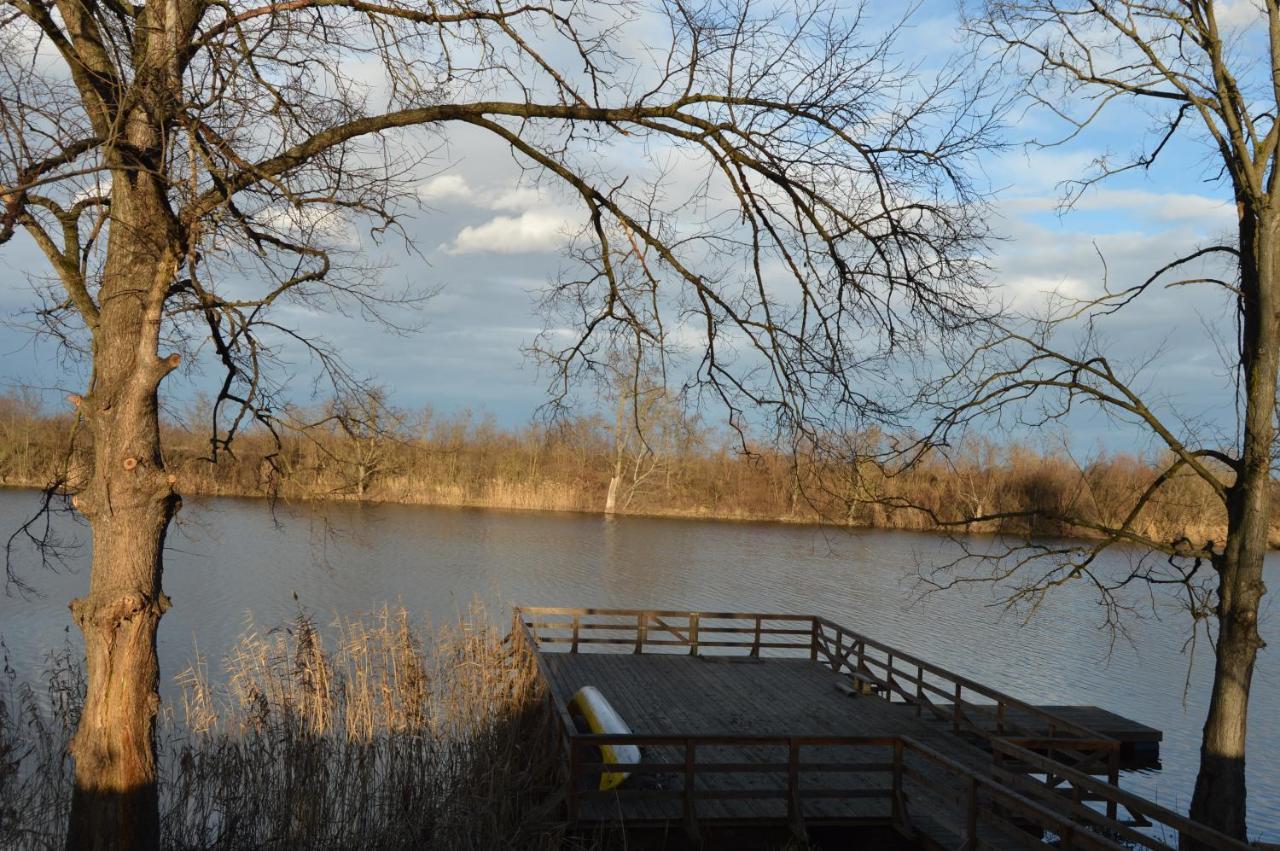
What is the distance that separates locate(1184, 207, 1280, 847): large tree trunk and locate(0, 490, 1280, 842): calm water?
4.13 meters

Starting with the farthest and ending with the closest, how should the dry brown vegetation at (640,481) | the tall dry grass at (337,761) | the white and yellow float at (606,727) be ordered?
the dry brown vegetation at (640,481)
the white and yellow float at (606,727)
the tall dry grass at (337,761)

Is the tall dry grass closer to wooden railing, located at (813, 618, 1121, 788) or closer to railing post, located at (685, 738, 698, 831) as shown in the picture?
railing post, located at (685, 738, 698, 831)

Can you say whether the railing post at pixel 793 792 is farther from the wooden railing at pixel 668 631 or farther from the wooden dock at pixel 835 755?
the wooden railing at pixel 668 631

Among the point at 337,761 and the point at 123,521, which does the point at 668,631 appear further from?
the point at 123,521

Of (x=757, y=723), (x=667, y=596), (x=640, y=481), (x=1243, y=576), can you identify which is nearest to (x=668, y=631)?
(x=757, y=723)

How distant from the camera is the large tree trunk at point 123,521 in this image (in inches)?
238

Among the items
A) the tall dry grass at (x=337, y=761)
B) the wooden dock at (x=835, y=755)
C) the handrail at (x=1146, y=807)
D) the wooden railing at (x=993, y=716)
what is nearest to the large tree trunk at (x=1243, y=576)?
the wooden dock at (x=835, y=755)

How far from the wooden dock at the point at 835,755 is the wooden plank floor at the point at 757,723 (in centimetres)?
2

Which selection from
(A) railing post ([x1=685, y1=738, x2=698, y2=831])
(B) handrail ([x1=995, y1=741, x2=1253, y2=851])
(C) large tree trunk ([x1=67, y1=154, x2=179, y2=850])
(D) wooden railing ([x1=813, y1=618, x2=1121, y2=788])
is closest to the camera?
(C) large tree trunk ([x1=67, y1=154, x2=179, y2=850])

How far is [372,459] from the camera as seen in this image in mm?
8688

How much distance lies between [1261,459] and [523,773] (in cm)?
762

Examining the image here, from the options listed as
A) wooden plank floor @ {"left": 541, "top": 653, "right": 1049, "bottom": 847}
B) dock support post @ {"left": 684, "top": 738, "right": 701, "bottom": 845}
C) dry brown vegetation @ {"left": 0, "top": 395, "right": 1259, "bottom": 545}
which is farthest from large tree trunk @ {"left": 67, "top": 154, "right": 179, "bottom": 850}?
dry brown vegetation @ {"left": 0, "top": 395, "right": 1259, "bottom": 545}

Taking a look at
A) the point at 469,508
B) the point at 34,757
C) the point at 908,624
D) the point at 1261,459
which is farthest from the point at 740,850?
the point at 469,508

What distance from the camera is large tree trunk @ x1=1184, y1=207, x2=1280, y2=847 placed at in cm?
916
